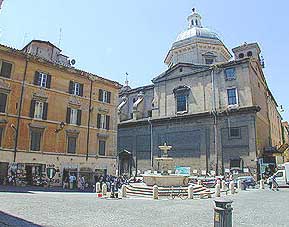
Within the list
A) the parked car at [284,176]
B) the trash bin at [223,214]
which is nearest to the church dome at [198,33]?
the parked car at [284,176]

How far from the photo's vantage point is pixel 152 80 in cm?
4256

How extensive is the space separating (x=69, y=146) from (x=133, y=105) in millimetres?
19000

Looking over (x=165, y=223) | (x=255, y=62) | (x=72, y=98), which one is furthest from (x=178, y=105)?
(x=165, y=223)

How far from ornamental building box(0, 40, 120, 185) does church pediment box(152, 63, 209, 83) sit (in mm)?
10921

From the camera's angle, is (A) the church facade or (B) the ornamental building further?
(A) the church facade

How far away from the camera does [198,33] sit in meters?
43.5

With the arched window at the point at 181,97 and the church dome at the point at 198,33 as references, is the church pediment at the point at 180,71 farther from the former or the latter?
the church dome at the point at 198,33

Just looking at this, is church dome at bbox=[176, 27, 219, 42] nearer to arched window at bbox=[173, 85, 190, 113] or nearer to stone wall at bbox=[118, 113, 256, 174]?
arched window at bbox=[173, 85, 190, 113]

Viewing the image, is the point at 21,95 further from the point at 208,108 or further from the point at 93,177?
the point at 208,108

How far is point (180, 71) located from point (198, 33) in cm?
826

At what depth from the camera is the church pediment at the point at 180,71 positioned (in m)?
37.9

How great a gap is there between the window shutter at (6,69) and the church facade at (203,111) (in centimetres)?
2095

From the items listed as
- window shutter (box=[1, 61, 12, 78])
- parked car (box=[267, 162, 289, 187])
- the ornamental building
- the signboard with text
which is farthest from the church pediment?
window shutter (box=[1, 61, 12, 78])

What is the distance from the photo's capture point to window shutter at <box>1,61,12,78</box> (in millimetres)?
23516
